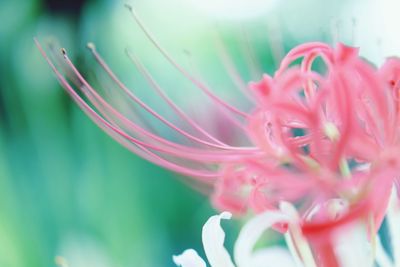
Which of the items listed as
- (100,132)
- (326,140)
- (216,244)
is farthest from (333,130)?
(100,132)

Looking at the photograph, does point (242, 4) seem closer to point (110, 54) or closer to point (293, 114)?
point (110, 54)

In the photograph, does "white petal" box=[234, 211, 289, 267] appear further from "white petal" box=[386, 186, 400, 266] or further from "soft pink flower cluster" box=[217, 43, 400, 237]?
"white petal" box=[386, 186, 400, 266]

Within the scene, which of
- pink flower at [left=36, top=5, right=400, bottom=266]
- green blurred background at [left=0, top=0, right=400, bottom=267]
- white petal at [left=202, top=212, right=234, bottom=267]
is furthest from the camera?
green blurred background at [left=0, top=0, right=400, bottom=267]

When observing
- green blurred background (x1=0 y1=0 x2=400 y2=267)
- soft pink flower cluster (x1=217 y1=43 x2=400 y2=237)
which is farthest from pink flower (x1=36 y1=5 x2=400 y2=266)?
green blurred background (x1=0 y1=0 x2=400 y2=267)

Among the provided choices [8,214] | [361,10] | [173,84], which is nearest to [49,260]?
[8,214]

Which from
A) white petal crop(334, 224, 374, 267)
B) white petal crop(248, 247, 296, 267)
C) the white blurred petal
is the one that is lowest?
white petal crop(334, 224, 374, 267)

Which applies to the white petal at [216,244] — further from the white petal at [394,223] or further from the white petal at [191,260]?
the white petal at [394,223]

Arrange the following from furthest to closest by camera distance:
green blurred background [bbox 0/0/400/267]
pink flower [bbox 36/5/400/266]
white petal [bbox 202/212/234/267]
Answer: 1. green blurred background [bbox 0/0/400/267]
2. white petal [bbox 202/212/234/267]
3. pink flower [bbox 36/5/400/266]
